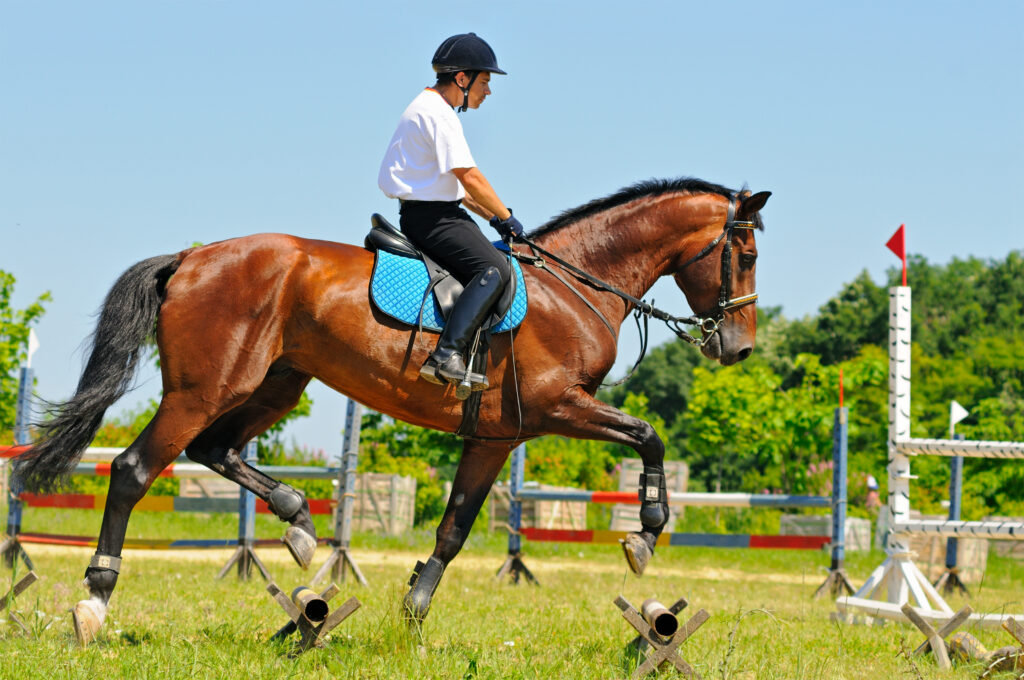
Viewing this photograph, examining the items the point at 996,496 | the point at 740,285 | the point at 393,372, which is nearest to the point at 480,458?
the point at 393,372

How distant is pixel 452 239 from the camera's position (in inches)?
206

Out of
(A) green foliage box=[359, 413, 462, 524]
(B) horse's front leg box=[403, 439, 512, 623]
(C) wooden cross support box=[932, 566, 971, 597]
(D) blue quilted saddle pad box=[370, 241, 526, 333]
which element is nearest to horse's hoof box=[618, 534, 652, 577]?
(B) horse's front leg box=[403, 439, 512, 623]

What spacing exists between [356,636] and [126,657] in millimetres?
1392

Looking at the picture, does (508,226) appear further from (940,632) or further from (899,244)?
(899,244)

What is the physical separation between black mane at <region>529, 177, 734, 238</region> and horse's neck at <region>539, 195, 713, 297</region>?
1.6 inches

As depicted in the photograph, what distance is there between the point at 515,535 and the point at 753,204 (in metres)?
5.70

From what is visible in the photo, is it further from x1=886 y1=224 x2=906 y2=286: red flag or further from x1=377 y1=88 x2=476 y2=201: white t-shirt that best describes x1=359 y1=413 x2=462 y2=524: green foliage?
x1=377 y1=88 x2=476 y2=201: white t-shirt

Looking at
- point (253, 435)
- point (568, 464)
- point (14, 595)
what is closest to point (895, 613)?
point (253, 435)

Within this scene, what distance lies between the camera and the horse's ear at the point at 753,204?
5879mm

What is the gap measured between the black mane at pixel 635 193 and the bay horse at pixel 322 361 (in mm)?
119

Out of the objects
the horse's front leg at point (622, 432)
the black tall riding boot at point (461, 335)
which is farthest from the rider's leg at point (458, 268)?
the horse's front leg at point (622, 432)

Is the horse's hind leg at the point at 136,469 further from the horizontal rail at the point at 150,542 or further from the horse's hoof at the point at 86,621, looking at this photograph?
the horizontal rail at the point at 150,542

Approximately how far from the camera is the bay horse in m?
5.01

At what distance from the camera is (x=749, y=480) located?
78.5 ft
